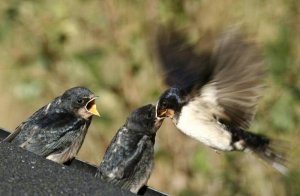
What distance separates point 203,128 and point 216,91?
0.18 metres

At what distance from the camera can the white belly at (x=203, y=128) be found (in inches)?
140

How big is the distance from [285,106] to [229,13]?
59 cm

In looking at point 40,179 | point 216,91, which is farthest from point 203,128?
point 40,179

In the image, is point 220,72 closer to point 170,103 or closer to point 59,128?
point 170,103

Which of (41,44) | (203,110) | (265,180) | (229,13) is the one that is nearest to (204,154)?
(265,180)

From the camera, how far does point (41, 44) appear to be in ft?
19.1

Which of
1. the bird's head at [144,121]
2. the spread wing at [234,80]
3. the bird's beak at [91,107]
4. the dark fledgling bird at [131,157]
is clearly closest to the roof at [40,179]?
the dark fledgling bird at [131,157]

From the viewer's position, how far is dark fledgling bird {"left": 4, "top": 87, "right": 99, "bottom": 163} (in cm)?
320

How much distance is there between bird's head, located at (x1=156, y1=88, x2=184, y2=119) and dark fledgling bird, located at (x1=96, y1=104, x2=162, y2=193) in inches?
4.2

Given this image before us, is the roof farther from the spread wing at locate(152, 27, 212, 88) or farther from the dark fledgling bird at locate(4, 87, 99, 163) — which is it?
the spread wing at locate(152, 27, 212, 88)

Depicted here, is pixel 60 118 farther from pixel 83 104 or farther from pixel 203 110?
pixel 203 110

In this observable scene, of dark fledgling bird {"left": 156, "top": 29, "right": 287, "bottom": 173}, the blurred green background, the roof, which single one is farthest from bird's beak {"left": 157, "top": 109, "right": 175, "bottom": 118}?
the blurred green background

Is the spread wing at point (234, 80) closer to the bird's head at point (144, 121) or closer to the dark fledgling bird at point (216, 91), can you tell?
the dark fledgling bird at point (216, 91)

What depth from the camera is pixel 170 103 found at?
137 inches
